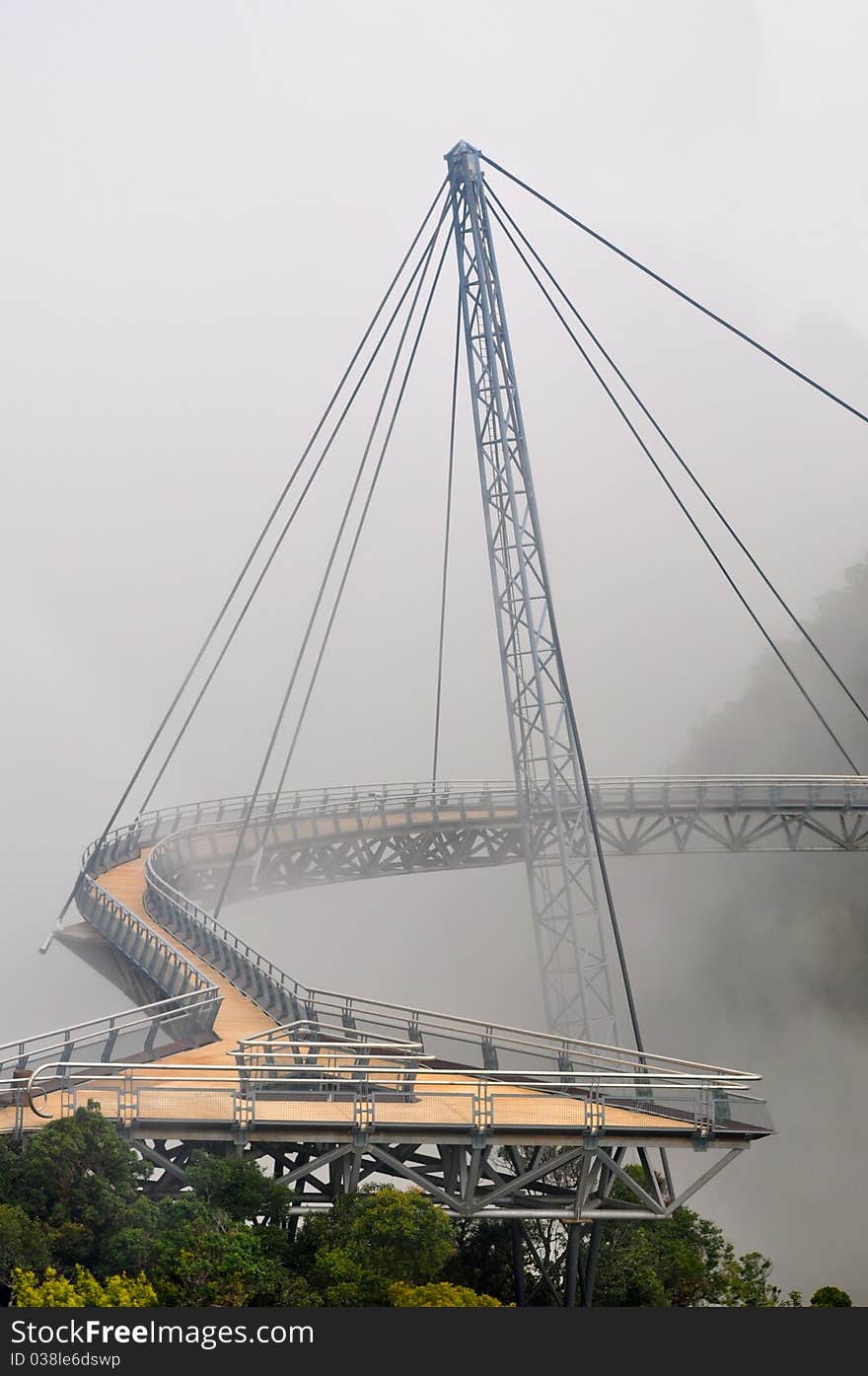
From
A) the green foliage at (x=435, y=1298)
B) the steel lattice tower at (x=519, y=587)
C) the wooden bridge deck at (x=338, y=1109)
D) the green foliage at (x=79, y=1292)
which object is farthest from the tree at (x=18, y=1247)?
the steel lattice tower at (x=519, y=587)

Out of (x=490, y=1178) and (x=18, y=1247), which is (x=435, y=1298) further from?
(x=18, y=1247)

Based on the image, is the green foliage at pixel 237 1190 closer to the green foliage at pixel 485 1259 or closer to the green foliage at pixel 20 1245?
the green foliage at pixel 20 1245

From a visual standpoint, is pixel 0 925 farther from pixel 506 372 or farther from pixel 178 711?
pixel 506 372

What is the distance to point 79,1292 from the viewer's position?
18.0m

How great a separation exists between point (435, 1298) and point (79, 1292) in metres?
4.42

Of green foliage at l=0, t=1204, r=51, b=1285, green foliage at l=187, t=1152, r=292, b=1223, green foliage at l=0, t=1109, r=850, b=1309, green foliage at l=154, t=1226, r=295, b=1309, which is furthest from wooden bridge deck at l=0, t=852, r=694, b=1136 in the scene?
green foliage at l=154, t=1226, r=295, b=1309

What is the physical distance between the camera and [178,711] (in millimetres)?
108250

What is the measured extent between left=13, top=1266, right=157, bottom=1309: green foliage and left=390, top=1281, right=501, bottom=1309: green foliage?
318 cm

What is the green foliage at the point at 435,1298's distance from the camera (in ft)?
62.5

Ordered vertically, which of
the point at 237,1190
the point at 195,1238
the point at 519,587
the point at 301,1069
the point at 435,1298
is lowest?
the point at 435,1298

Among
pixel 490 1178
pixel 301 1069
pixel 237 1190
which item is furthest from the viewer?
pixel 490 1178

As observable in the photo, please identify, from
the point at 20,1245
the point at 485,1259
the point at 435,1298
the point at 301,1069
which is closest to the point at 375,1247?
the point at 435,1298

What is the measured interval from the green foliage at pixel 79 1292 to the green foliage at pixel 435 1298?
318 centimetres

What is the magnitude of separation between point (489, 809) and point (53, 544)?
61511 millimetres
